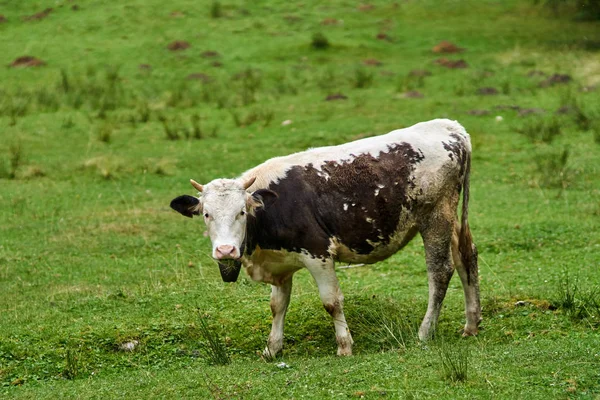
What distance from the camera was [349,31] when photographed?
34.7 m

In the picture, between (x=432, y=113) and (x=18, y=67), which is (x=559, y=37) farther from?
(x=18, y=67)

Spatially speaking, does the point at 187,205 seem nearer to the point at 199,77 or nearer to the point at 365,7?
the point at 199,77

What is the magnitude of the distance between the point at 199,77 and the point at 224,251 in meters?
21.7

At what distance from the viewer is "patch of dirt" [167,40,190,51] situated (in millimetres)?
32406

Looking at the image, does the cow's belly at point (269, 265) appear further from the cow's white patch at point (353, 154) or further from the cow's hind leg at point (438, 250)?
the cow's hind leg at point (438, 250)

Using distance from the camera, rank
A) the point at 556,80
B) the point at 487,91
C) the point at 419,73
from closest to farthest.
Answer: the point at 487,91 < the point at 556,80 < the point at 419,73

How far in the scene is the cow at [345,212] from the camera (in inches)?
362

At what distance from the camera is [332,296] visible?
920 centimetres

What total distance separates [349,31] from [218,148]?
14918 mm

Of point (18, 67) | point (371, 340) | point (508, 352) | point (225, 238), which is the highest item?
point (225, 238)

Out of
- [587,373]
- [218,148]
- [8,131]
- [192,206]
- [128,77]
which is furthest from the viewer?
[128,77]

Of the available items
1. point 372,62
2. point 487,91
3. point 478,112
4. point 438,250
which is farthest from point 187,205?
point 372,62

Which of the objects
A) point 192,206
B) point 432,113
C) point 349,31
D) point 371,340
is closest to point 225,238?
point 192,206

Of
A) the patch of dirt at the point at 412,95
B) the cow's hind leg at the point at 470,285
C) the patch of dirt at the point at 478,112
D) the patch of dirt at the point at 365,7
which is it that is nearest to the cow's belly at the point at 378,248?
the cow's hind leg at the point at 470,285
